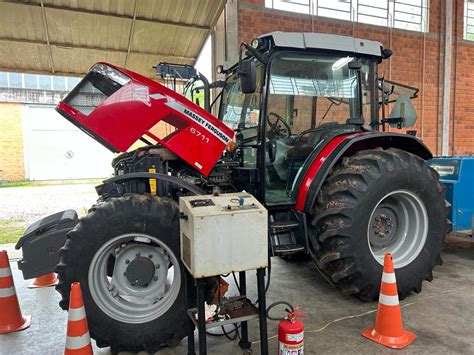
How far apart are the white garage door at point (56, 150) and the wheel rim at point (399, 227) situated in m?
18.1

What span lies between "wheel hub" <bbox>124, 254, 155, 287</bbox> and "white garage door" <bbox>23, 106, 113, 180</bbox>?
17931 millimetres

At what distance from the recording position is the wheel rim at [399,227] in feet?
10.5

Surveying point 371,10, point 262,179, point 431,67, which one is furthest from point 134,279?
point 431,67

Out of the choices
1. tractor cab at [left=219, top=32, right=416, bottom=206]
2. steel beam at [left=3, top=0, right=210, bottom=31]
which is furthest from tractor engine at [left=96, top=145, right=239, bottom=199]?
steel beam at [left=3, top=0, right=210, bottom=31]

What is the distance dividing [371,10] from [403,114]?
4210mm

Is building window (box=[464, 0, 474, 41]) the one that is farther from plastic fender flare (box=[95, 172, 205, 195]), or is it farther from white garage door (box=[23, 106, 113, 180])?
white garage door (box=[23, 106, 113, 180])

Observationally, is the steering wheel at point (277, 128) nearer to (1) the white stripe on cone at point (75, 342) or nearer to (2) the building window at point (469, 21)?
(1) the white stripe on cone at point (75, 342)

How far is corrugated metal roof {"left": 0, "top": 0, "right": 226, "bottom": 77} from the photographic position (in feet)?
18.3

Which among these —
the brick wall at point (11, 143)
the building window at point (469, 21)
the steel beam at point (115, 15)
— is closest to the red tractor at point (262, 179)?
the steel beam at point (115, 15)

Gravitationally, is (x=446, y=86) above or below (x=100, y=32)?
below

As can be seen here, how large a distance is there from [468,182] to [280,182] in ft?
7.47

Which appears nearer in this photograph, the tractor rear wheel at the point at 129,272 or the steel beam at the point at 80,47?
the tractor rear wheel at the point at 129,272

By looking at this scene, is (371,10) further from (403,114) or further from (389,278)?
(389,278)

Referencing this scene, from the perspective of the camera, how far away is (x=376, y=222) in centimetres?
324
